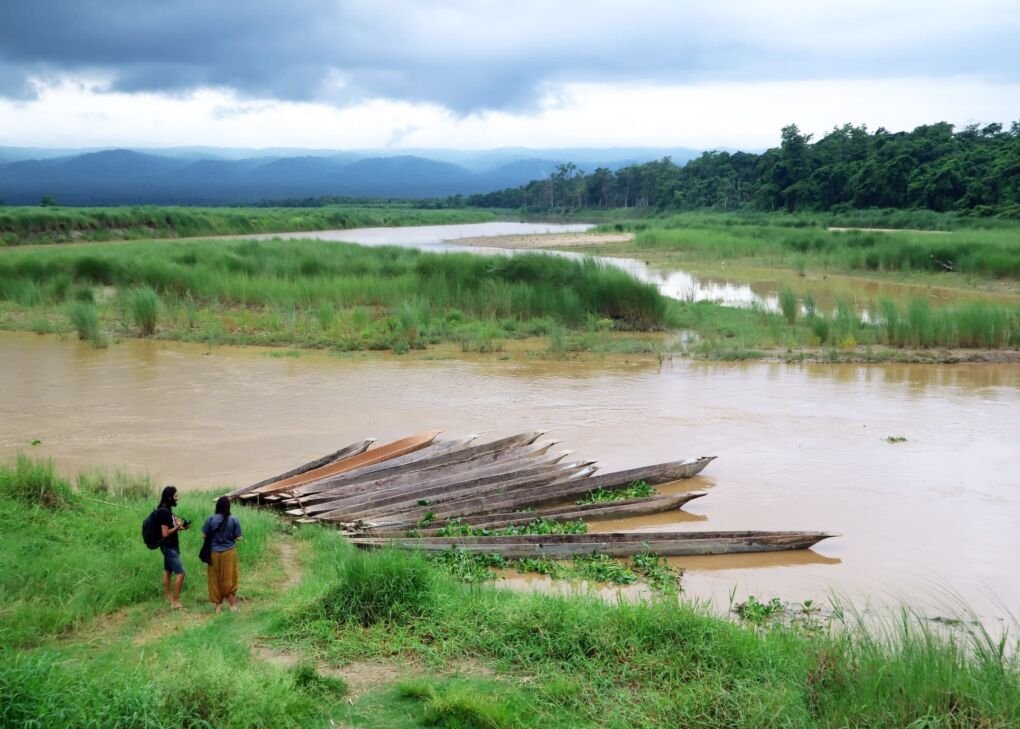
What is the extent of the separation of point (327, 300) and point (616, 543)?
47.5 feet

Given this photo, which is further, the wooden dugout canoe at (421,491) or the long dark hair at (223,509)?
the wooden dugout canoe at (421,491)

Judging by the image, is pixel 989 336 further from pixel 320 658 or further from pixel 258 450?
pixel 320 658

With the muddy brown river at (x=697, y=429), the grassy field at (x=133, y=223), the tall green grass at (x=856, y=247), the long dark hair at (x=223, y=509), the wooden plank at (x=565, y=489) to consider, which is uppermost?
the grassy field at (x=133, y=223)


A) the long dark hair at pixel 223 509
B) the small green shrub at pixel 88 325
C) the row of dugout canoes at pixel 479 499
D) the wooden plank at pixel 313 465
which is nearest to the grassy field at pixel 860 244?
the row of dugout canoes at pixel 479 499

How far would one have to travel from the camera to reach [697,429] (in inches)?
453

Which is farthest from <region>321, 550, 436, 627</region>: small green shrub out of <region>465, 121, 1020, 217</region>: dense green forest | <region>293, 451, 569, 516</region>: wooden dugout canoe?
<region>465, 121, 1020, 217</region>: dense green forest

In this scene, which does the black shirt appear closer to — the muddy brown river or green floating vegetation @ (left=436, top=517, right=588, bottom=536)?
green floating vegetation @ (left=436, top=517, right=588, bottom=536)

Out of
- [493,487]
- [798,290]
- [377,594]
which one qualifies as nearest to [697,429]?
[493,487]

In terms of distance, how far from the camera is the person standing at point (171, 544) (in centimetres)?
540

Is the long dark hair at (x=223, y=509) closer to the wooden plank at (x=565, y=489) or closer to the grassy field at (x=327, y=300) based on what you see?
the wooden plank at (x=565, y=489)

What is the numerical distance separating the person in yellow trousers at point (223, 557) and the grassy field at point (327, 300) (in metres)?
11.2

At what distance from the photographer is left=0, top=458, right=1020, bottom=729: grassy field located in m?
3.86

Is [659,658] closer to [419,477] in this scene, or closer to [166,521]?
[166,521]

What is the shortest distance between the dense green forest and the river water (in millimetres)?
28141
